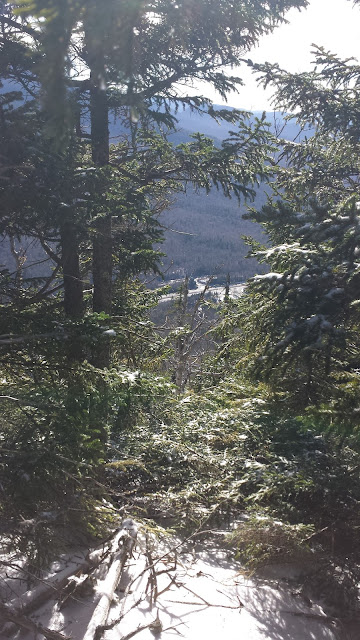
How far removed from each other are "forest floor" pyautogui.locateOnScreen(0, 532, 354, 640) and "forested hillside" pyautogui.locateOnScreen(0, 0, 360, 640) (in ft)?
0.12

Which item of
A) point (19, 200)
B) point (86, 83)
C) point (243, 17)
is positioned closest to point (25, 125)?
point (19, 200)

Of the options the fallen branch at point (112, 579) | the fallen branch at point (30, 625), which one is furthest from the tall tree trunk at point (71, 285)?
the fallen branch at point (30, 625)

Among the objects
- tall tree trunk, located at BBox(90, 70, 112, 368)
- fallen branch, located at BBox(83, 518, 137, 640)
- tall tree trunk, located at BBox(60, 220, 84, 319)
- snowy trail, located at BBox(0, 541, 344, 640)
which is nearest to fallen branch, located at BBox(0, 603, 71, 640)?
fallen branch, located at BBox(83, 518, 137, 640)

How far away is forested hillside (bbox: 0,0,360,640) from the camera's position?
4.49 meters

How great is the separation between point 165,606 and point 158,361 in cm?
531

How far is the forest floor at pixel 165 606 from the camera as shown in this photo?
465 centimetres

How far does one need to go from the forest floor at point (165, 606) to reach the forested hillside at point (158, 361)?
4cm

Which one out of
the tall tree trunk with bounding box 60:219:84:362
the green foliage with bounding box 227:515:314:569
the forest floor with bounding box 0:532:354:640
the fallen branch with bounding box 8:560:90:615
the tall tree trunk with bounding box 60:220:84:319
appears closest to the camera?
the forest floor with bounding box 0:532:354:640

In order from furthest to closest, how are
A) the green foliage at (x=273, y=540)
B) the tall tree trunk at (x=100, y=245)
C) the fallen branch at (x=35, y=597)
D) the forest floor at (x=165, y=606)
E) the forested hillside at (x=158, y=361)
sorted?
1. the tall tree trunk at (x=100, y=245)
2. the green foliage at (x=273, y=540)
3. the fallen branch at (x=35, y=597)
4. the forest floor at (x=165, y=606)
5. the forested hillside at (x=158, y=361)

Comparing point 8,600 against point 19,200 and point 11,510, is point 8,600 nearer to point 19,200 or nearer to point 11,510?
point 11,510

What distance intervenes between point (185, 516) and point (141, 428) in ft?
7.80

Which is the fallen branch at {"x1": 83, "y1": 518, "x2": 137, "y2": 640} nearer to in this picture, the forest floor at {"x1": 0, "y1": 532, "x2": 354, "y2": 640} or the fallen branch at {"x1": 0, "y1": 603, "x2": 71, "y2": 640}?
the forest floor at {"x1": 0, "y1": 532, "x2": 354, "y2": 640}

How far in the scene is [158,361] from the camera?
998 centimetres

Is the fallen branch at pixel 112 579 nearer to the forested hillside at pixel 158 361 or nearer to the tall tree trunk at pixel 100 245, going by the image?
the forested hillside at pixel 158 361
